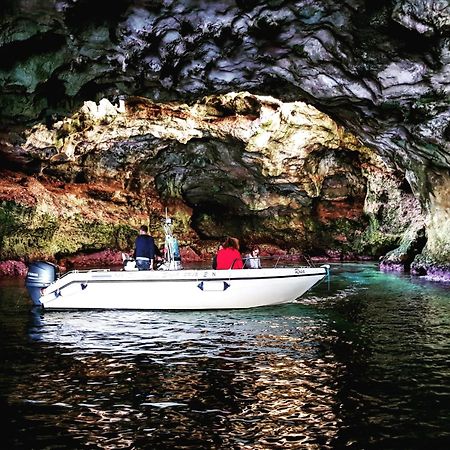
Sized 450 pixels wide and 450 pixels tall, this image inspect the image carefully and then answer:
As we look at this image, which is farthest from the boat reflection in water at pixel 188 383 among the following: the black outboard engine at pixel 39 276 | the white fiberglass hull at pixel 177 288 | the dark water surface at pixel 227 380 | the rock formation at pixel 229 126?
the rock formation at pixel 229 126

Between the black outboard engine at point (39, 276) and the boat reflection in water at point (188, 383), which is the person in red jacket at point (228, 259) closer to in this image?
the boat reflection in water at point (188, 383)

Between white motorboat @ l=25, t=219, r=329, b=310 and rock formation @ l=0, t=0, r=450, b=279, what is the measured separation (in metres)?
6.19

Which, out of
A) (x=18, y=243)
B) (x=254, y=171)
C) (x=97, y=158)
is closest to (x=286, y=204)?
(x=254, y=171)

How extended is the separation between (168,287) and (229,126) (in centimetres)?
1248

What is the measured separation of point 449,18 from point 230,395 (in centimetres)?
1035

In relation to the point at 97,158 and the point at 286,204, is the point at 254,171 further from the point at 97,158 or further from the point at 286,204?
the point at 97,158

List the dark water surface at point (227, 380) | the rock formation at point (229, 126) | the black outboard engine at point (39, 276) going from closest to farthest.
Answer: the dark water surface at point (227, 380), the black outboard engine at point (39, 276), the rock formation at point (229, 126)

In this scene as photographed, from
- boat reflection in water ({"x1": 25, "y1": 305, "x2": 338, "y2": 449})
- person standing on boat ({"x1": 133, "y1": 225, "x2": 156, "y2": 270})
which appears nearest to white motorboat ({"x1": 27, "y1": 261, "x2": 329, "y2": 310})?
person standing on boat ({"x1": 133, "y1": 225, "x2": 156, "y2": 270})

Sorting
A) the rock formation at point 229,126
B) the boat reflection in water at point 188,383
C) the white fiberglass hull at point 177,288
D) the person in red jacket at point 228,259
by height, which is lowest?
the boat reflection in water at point 188,383

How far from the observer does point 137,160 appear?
28.5m

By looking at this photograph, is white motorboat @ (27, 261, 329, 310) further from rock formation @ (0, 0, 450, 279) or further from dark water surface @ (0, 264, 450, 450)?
rock formation @ (0, 0, 450, 279)

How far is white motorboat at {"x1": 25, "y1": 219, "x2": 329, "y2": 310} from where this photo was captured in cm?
1356

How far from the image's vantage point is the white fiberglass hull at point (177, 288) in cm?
1355

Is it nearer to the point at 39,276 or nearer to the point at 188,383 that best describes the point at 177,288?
the point at 39,276
